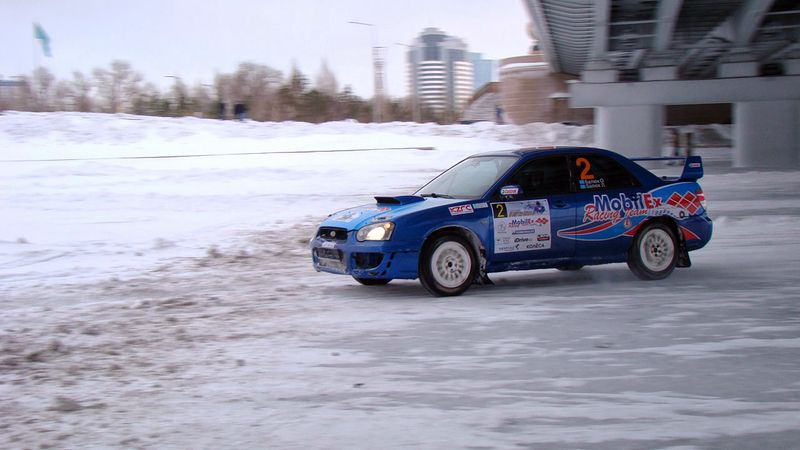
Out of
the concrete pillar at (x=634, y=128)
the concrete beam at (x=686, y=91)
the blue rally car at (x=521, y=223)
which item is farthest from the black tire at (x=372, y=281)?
the concrete pillar at (x=634, y=128)

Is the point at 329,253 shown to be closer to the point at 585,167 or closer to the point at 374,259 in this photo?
the point at 374,259

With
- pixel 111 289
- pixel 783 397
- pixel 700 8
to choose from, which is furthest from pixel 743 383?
pixel 700 8

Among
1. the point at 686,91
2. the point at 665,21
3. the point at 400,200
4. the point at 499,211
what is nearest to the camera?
the point at 499,211

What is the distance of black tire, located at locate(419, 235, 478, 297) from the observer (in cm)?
887

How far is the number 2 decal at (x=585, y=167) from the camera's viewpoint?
31.6ft

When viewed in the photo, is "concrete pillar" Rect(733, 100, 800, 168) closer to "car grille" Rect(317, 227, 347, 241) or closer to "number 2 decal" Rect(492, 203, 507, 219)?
"number 2 decal" Rect(492, 203, 507, 219)

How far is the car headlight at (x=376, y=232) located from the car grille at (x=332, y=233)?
0.83ft

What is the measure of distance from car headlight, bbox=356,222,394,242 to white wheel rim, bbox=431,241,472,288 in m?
0.50

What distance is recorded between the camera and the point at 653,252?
389 inches

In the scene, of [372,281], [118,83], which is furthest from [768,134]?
[118,83]

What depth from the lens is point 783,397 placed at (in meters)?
5.25

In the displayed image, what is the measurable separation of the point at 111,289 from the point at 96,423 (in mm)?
5211

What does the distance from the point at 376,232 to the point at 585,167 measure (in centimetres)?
246

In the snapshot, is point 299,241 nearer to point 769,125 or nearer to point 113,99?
point 769,125
